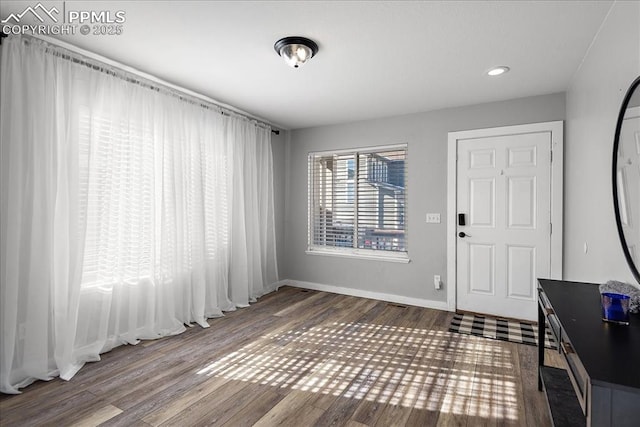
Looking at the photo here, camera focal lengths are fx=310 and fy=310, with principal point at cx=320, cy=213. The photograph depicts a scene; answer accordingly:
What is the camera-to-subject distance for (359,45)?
238 centimetres

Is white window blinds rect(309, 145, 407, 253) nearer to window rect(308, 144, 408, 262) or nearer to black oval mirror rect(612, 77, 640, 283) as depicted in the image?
window rect(308, 144, 408, 262)

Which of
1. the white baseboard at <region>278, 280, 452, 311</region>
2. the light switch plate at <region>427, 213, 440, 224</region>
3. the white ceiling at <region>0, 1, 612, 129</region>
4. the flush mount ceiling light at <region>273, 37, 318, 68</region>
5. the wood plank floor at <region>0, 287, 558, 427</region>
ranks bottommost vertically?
the wood plank floor at <region>0, 287, 558, 427</region>

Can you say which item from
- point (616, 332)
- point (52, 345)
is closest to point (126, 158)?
point (52, 345)

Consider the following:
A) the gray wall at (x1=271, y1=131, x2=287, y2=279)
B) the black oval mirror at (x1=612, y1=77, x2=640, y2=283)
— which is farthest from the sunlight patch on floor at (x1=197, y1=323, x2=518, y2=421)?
the gray wall at (x1=271, y1=131, x2=287, y2=279)

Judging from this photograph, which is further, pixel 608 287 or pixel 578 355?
pixel 608 287

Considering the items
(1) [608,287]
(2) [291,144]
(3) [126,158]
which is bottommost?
(1) [608,287]

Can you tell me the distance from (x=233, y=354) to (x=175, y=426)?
3.01 ft

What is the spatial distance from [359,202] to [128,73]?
10.2ft

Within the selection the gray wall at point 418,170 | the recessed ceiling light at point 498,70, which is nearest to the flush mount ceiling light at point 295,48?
the recessed ceiling light at point 498,70

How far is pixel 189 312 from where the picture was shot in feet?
11.0

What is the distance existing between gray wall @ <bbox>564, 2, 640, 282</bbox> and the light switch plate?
1299 mm

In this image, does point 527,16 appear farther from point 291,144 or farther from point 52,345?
point 52,345

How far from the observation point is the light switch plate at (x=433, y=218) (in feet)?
12.9

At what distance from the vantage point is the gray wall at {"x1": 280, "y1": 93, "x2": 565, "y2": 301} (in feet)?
11.7
